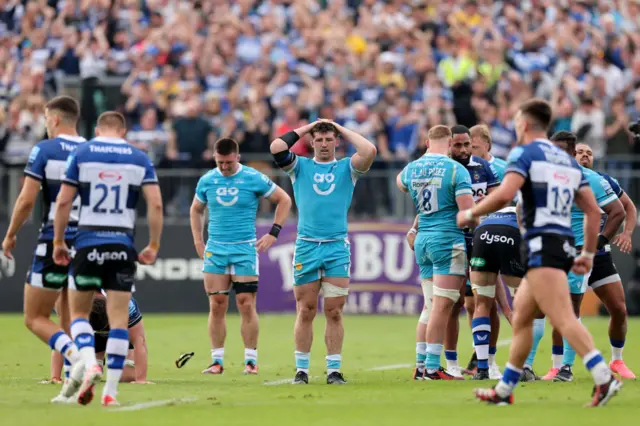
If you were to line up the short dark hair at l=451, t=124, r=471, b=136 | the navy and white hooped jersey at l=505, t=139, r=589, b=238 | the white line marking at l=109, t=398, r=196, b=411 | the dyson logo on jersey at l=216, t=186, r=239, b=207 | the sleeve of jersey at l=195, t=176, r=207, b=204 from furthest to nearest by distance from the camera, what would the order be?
the sleeve of jersey at l=195, t=176, r=207, b=204, the dyson logo on jersey at l=216, t=186, r=239, b=207, the short dark hair at l=451, t=124, r=471, b=136, the white line marking at l=109, t=398, r=196, b=411, the navy and white hooped jersey at l=505, t=139, r=589, b=238

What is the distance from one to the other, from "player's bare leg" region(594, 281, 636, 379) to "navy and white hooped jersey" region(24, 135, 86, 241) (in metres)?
5.73

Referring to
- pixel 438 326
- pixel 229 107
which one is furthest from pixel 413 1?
pixel 438 326

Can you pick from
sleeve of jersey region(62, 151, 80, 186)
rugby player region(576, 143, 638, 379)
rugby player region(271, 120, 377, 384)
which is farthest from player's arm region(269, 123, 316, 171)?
rugby player region(576, 143, 638, 379)

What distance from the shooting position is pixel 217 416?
9.31 m

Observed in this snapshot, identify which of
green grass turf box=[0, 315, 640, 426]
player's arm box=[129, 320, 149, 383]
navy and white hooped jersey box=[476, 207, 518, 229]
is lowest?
green grass turf box=[0, 315, 640, 426]

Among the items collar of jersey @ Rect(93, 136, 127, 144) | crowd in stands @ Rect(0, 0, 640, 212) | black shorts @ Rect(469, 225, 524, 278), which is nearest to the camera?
collar of jersey @ Rect(93, 136, 127, 144)

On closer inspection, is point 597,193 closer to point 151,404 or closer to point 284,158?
point 284,158

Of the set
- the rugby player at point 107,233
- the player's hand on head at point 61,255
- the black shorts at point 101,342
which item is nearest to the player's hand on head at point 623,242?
the black shorts at point 101,342

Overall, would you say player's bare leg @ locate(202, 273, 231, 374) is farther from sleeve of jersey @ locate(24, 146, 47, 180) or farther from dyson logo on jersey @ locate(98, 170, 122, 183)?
dyson logo on jersey @ locate(98, 170, 122, 183)

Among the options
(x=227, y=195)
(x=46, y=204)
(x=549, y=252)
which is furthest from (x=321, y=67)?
(x=549, y=252)

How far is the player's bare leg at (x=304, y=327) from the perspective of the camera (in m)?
12.3

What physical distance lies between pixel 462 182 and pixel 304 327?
2.14 meters

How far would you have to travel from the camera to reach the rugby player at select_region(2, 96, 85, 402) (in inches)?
433

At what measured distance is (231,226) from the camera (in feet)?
47.1
